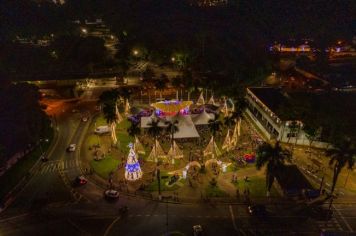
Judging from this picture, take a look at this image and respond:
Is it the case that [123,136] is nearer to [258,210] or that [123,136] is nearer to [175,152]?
[175,152]

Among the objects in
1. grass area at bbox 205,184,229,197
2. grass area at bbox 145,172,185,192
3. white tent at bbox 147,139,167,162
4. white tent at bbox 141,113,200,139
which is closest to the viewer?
grass area at bbox 205,184,229,197

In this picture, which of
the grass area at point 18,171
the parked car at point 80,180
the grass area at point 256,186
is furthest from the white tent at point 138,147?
the grass area at point 256,186

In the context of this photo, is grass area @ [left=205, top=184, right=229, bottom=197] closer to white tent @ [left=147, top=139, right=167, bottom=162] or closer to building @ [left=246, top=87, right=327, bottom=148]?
white tent @ [left=147, top=139, right=167, bottom=162]

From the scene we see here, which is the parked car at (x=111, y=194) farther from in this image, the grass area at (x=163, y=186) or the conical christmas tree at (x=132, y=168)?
the grass area at (x=163, y=186)

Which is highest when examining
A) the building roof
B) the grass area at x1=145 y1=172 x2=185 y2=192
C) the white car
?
the building roof

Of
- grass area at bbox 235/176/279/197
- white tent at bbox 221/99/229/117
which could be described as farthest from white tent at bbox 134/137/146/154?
white tent at bbox 221/99/229/117

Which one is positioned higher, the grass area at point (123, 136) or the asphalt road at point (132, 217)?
the grass area at point (123, 136)

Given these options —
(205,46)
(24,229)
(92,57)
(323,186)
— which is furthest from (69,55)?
(323,186)
